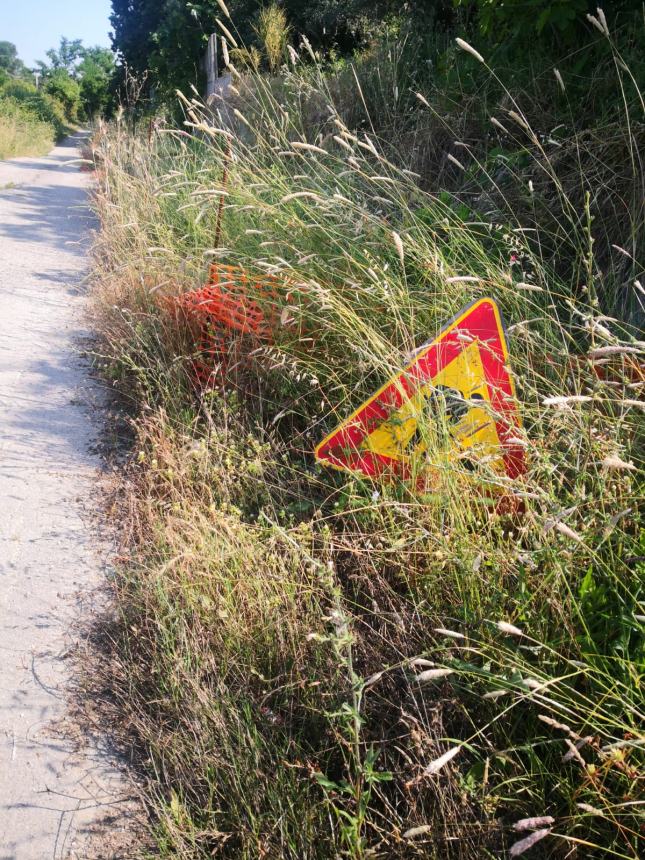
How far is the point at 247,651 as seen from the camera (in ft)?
6.91

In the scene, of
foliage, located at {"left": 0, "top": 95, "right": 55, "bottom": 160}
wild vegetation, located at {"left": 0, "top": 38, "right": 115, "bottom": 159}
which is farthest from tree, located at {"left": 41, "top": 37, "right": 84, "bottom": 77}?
foliage, located at {"left": 0, "top": 95, "right": 55, "bottom": 160}

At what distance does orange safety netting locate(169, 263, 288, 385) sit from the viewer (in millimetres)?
3477

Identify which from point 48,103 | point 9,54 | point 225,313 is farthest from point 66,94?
point 9,54

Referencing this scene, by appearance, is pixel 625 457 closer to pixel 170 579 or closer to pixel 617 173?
pixel 170 579

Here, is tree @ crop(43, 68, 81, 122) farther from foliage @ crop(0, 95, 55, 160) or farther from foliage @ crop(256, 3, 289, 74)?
foliage @ crop(256, 3, 289, 74)

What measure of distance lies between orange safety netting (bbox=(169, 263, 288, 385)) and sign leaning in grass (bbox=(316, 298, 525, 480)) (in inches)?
38.9

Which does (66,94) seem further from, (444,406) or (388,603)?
(388,603)

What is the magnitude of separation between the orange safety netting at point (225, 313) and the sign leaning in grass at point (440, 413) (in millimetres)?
987

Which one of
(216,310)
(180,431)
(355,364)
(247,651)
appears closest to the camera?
(247,651)

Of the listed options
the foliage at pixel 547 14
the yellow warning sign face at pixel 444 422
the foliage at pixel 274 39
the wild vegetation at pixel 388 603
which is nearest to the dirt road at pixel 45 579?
the wild vegetation at pixel 388 603

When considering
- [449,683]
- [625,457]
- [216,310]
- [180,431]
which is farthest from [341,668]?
[216,310]

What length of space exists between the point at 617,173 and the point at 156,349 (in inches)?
102

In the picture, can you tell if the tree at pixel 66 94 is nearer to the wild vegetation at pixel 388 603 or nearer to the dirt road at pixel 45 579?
the dirt road at pixel 45 579

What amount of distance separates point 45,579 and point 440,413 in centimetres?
149
